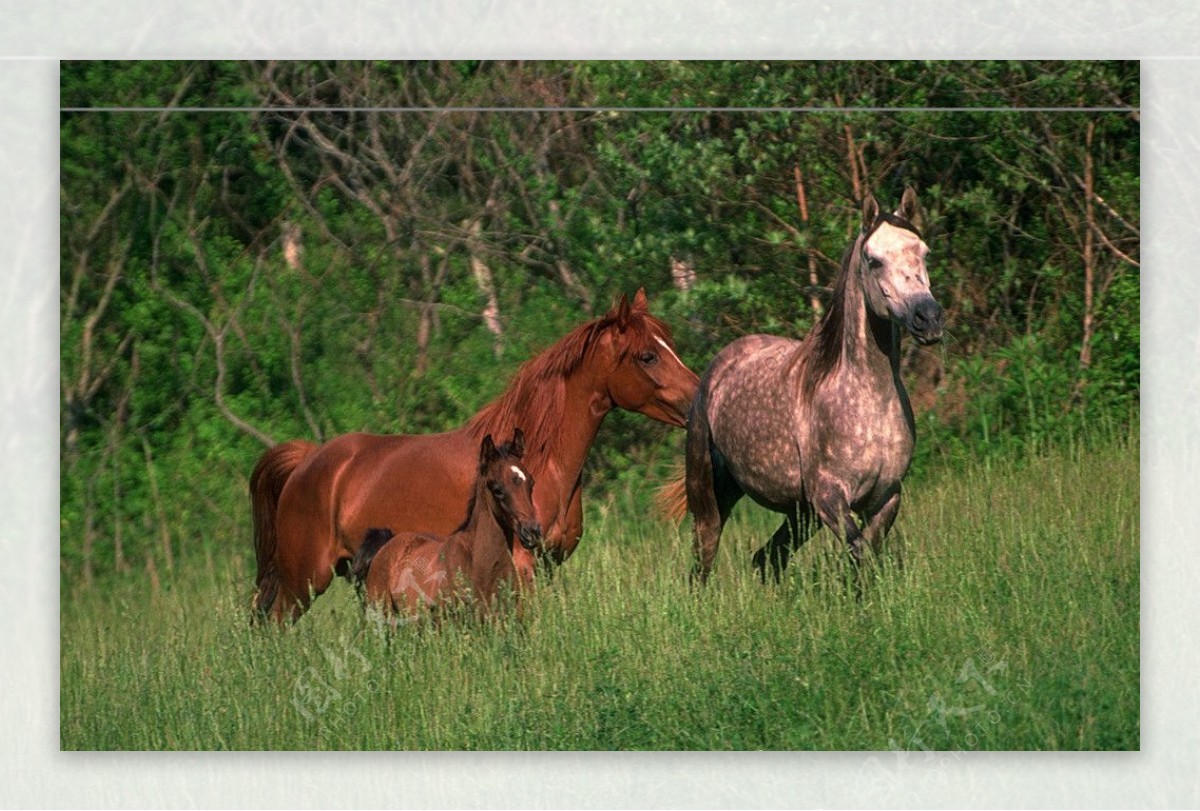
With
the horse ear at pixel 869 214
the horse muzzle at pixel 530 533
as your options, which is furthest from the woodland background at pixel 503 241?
the horse muzzle at pixel 530 533

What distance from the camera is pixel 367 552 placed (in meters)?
8.02

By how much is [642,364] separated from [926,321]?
1017mm

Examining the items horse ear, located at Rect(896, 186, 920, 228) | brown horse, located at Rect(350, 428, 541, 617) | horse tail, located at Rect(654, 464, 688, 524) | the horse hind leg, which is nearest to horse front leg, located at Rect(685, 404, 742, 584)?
horse tail, located at Rect(654, 464, 688, 524)

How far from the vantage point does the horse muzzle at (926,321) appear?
25.0ft

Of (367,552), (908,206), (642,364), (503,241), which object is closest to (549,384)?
(642,364)

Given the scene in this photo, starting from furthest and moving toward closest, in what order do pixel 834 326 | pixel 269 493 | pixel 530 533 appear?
pixel 269 493, pixel 834 326, pixel 530 533

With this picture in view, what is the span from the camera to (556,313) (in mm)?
8219

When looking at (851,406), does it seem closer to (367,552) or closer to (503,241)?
(503,241)

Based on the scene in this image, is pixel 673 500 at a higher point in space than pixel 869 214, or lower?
lower

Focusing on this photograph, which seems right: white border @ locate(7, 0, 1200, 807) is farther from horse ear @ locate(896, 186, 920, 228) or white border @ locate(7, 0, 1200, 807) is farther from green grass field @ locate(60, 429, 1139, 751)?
horse ear @ locate(896, 186, 920, 228)

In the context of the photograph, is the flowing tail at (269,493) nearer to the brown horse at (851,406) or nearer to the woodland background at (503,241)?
the woodland background at (503,241)

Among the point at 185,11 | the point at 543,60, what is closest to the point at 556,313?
the point at 543,60

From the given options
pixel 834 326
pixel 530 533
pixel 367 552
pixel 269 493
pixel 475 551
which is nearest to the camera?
pixel 530 533

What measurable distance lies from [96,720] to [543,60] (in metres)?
2.58
